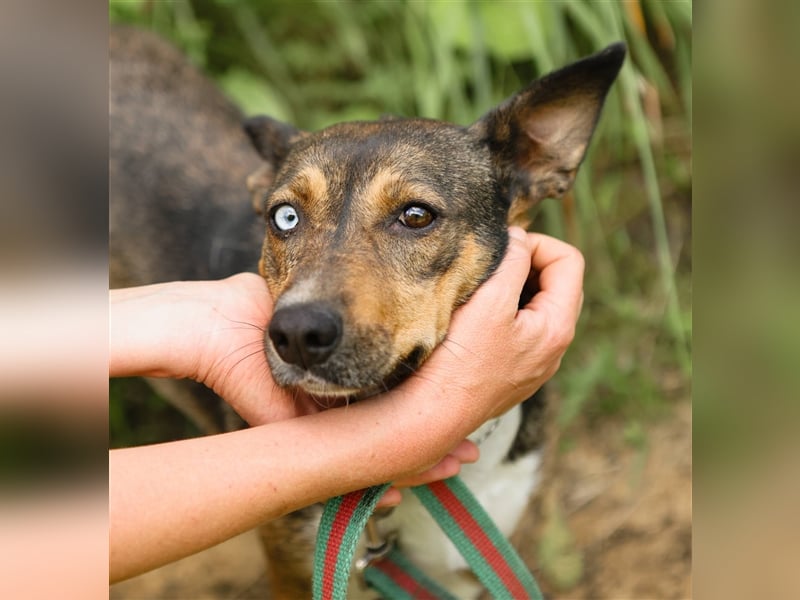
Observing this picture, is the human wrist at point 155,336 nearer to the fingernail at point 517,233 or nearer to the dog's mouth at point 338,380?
the dog's mouth at point 338,380

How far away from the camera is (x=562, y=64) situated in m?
4.02

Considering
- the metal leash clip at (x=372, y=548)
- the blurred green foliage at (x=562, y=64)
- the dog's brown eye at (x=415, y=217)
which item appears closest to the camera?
the dog's brown eye at (x=415, y=217)

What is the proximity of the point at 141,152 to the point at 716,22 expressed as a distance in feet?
10.2

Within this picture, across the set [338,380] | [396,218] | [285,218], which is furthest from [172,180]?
[338,380]

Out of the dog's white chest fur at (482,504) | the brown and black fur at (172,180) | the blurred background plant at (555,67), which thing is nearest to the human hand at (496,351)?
the dog's white chest fur at (482,504)

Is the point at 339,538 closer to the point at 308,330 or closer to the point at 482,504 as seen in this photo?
the point at 308,330

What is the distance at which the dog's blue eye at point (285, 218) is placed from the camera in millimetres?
2474

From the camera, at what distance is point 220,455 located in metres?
1.82

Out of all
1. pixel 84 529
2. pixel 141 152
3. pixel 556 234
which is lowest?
pixel 84 529

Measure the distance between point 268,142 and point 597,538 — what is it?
2534 millimetres

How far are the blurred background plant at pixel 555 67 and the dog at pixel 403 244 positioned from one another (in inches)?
50.9

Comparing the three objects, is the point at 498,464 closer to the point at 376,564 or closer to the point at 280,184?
the point at 376,564

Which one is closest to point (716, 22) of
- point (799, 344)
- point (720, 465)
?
point (799, 344)

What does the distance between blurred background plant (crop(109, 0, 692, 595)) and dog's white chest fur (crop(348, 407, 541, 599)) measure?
1.00m
